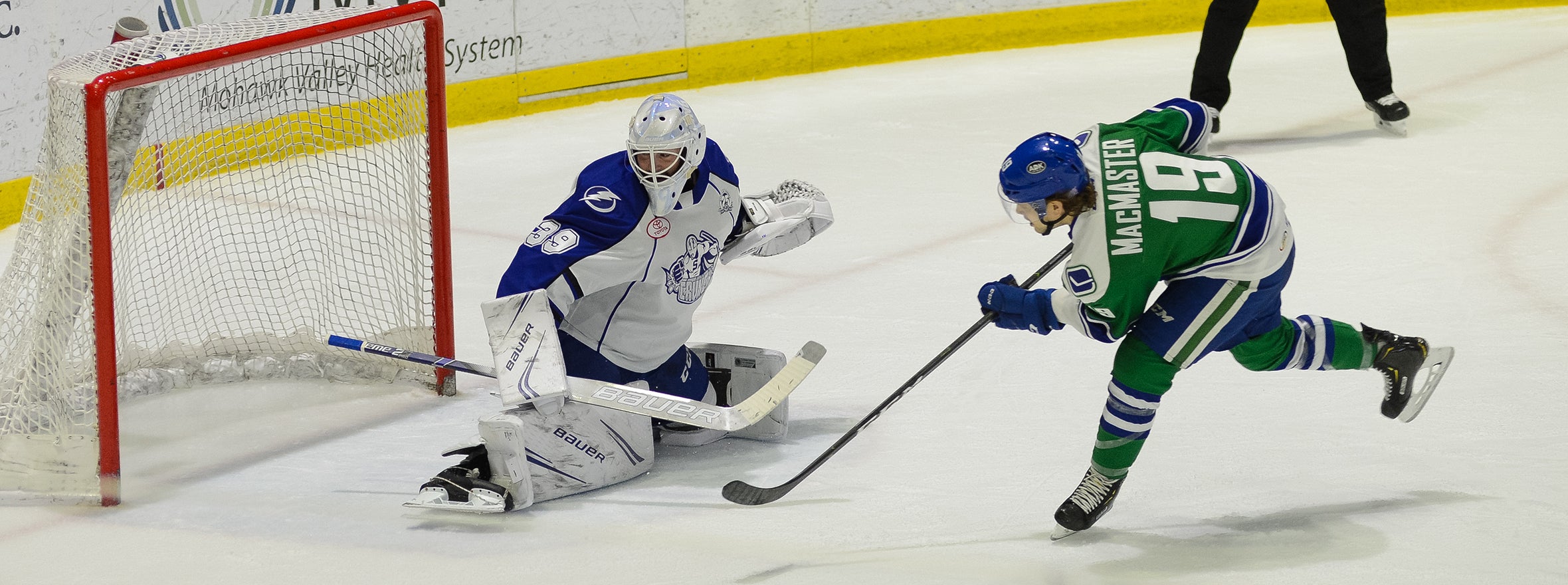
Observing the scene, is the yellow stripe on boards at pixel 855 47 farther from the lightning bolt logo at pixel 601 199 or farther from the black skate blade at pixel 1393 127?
the lightning bolt logo at pixel 601 199

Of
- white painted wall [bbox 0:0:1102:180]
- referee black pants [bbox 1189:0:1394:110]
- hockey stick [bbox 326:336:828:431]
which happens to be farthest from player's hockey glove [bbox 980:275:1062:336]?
referee black pants [bbox 1189:0:1394:110]

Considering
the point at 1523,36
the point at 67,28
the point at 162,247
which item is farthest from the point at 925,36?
the point at 162,247

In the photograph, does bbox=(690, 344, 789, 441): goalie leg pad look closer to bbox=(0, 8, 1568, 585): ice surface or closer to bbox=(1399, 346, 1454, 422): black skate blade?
bbox=(0, 8, 1568, 585): ice surface

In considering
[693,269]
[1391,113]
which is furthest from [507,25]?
[693,269]

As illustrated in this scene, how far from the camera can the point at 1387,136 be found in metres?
6.23

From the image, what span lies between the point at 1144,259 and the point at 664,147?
33.3 inches

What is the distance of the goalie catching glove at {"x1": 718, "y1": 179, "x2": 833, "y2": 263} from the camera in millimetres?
3381

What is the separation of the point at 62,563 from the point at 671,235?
3.88ft

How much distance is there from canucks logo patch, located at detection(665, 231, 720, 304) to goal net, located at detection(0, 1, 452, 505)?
2.64 feet

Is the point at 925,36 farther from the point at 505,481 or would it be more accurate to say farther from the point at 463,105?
the point at 505,481

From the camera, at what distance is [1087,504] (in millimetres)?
2846

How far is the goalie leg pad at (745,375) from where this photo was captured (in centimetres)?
340

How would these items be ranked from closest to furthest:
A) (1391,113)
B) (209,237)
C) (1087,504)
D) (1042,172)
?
1. (1042,172)
2. (1087,504)
3. (209,237)
4. (1391,113)

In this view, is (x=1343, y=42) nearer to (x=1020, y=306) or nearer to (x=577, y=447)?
(x=1020, y=306)
